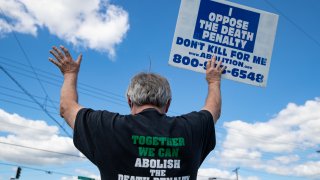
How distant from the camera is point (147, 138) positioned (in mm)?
2268

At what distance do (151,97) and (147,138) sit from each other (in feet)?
0.96

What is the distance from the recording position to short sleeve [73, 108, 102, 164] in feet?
7.77

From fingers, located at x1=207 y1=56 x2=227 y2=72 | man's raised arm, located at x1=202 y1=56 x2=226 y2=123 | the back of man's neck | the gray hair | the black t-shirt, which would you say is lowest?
the black t-shirt

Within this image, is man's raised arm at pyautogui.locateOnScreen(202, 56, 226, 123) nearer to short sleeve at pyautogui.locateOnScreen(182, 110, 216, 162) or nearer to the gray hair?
short sleeve at pyautogui.locateOnScreen(182, 110, 216, 162)

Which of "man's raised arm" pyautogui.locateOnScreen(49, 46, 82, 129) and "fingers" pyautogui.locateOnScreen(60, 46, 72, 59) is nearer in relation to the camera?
"man's raised arm" pyautogui.locateOnScreen(49, 46, 82, 129)

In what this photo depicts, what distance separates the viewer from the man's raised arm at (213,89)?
2794 millimetres

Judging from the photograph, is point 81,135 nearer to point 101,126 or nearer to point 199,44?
point 101,126

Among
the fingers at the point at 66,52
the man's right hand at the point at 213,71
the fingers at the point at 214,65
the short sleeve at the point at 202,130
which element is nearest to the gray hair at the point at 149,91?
the short sleeve at the point at 202,130

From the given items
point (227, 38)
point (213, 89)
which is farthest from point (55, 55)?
point (227, 38)

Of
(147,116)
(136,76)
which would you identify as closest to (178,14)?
(136,76)

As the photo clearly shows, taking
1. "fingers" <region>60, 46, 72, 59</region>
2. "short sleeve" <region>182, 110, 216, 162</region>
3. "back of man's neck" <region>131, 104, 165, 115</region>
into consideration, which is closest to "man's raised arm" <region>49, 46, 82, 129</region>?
"fingers" <region>60, 46, 72, 59</region>

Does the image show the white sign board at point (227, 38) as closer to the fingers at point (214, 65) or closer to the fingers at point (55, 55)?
the fingers at point (214, 65)

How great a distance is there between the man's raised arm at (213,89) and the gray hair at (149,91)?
404 mm

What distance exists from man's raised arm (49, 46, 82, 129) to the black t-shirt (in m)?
0.10
